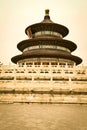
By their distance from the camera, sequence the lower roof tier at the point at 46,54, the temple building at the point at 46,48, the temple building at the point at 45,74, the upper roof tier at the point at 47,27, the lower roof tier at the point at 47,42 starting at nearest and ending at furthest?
the temple building at the point at 45,74 → the lower roof tier at the point at 46,54 → the temple building at the point at 46,48 → the lower roof tier at the point at 47,42 → the upper roof tier at the point at 47,27

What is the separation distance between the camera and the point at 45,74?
18312 millimetres

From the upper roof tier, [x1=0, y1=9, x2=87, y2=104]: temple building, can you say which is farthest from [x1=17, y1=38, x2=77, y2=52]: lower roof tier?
the upper roof tier

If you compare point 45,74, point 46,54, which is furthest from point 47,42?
point 45,74

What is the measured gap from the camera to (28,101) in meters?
12.8

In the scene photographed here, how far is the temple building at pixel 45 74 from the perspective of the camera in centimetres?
Result: 1324

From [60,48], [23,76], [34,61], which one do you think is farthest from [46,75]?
[60,48]

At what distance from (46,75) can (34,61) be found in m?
9.75

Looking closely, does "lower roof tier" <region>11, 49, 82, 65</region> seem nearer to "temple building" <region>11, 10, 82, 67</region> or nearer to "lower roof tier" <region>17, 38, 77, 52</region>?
"temple building" <region>11, 10, 82, 67</region>

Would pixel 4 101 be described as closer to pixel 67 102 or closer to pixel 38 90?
pixel 38 90

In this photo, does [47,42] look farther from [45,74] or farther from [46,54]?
[45,74]

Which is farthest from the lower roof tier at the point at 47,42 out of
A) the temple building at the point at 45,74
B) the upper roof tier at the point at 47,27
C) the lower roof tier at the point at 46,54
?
the upper roof tier at the point at 47,27

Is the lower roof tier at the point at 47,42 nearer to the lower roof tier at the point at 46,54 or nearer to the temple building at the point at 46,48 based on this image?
the temple building at the point at 46,48

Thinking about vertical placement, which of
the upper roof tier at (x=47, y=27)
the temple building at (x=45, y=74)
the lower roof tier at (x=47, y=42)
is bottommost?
the temple building at (x=45, y=74)

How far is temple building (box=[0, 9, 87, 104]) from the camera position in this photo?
43.4 feet
